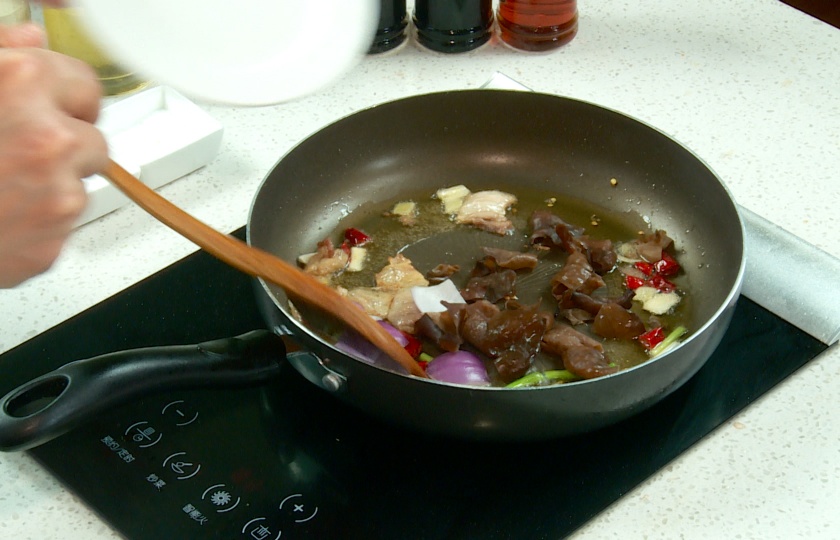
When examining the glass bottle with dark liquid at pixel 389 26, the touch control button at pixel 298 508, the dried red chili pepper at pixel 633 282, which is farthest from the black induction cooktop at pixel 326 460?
the glass bottle with dark liquid at pixel 389 26

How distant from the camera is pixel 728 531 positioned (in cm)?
72

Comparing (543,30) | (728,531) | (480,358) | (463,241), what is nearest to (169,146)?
(463,241)

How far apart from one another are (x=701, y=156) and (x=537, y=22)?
0.34 m

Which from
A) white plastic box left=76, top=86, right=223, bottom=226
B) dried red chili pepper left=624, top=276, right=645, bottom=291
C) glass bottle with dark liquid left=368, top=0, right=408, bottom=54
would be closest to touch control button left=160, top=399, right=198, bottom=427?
white plastic box left=76, top=86, right=223, bottom=226

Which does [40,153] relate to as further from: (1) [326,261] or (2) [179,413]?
(1) [326,261]

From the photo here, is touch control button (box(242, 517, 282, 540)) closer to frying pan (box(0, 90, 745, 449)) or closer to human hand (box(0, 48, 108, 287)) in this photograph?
frying pan (box(0, 90, 745, 449))

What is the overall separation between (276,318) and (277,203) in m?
0.28

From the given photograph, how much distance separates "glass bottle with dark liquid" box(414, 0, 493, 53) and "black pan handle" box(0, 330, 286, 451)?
71 centimetres

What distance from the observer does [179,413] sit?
0.81 m

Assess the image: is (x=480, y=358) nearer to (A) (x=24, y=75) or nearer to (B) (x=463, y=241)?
(B) (x=463, y=241)

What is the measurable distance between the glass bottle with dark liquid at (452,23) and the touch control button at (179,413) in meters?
0.75

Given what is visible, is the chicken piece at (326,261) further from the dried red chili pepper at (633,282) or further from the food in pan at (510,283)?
the dried red chili pepper at (633,282)

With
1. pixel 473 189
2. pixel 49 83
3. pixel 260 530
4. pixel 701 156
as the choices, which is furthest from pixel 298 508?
pixel 701 156

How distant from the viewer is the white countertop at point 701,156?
0.74m
